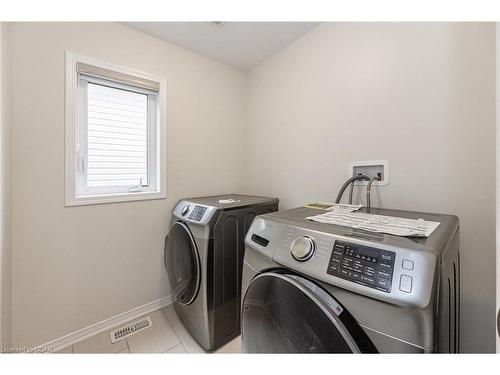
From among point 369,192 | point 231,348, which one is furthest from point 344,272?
point 231,348

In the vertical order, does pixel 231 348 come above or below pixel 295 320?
below

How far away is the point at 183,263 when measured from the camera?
1330 mm

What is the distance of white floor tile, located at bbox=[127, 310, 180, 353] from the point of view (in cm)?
125

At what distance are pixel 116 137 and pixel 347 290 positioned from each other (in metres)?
1.71

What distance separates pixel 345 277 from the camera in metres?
0.52

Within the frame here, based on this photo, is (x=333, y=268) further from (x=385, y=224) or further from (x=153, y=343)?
(x=153, y=343)

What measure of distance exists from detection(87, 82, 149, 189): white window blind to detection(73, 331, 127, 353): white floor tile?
3.32 ft

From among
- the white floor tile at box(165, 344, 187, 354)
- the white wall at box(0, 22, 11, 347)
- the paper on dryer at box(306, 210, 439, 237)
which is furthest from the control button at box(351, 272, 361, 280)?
the white wall at box(0, 22, 11, 347)

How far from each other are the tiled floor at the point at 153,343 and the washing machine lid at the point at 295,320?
67cm

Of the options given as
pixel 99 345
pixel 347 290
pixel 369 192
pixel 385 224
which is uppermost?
pixel 369 192

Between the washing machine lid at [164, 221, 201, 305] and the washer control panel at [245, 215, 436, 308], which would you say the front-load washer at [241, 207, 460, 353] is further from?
the washing machine lid at [164, 221, 201, 305]

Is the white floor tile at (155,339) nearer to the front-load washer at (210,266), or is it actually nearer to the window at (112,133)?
the front-load washer at (210,266)

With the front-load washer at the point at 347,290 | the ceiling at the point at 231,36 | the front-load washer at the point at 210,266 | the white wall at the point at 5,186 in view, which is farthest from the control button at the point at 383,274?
the ceiling at the point at 231,36
